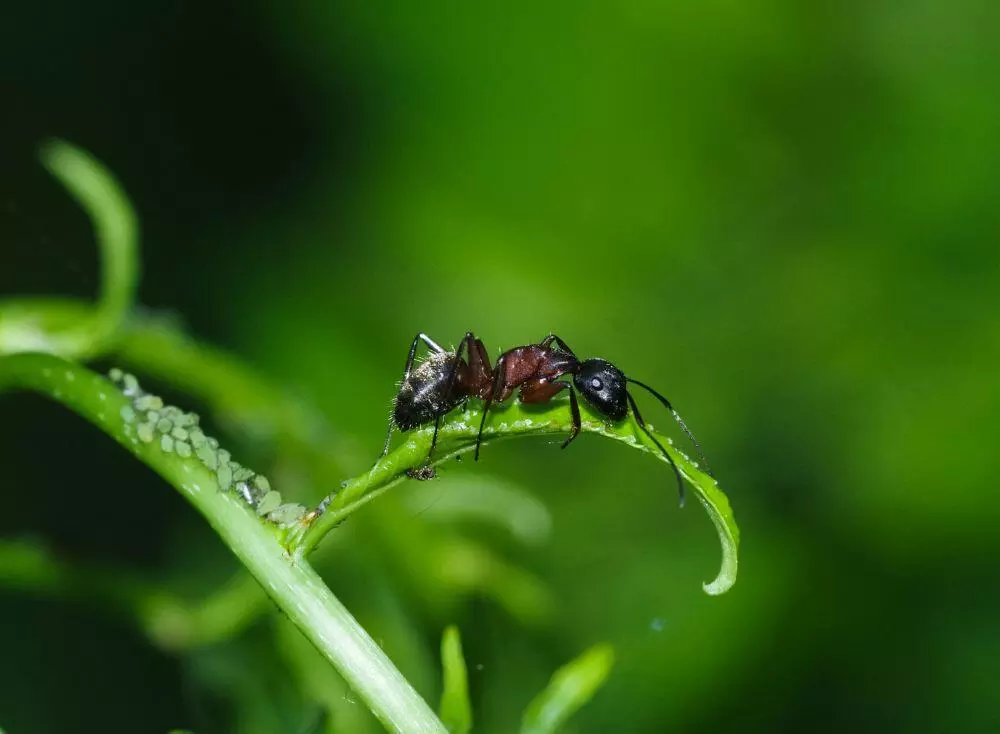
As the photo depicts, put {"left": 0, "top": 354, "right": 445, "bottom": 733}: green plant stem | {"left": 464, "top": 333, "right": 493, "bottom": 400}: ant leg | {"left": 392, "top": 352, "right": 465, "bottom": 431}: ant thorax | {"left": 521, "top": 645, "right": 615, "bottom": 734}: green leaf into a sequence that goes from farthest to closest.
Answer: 1. {"left": 464, "top": 333, "right": 493, "bottom": 400}: ant leg
2. {"left": 392, "top": 352, "right": 465, "bottom": 431}: ant thorax
3. {"left": 521, "top": 645, "right": 615, "bottom": 734}: green leaf
4. {"left": 0, "top": 354, "right": 445, "bottom": 733}: green plant stem

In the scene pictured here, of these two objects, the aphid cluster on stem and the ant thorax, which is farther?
the ant thorax

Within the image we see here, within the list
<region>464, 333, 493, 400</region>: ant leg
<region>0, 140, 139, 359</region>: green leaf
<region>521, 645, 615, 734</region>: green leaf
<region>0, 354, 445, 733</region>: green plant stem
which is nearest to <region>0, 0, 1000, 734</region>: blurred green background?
<region>464, 333, 493, 400</region>: ant leg

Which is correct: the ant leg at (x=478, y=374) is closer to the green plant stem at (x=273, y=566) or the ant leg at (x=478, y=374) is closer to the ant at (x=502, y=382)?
the ant at (x=502, y=382)

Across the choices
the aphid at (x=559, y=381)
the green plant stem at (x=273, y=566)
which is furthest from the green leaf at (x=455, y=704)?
the aphid at (x=559, y=381)

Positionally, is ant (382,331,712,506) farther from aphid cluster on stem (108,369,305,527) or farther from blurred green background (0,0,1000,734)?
aphid cluster on stem (108,369,305,527)

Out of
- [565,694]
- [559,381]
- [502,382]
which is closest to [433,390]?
[502,382]
